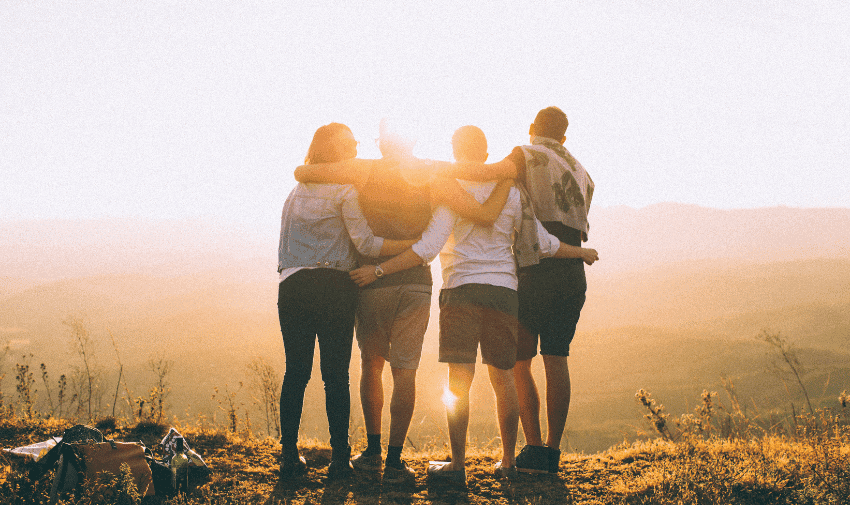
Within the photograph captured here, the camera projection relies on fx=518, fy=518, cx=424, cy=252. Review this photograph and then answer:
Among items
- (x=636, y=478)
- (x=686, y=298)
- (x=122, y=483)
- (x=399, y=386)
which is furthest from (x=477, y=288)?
(x=686, y=298)

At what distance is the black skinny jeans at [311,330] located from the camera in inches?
129

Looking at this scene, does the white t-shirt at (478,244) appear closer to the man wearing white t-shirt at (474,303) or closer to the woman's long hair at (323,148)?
the man wearing white t-shirt at (474,303)

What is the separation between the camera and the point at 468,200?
341 cm

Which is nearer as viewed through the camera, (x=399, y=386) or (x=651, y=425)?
(x=399, y=386)

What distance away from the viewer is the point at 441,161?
3520 millimetres

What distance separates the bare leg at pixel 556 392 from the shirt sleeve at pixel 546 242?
73 cm

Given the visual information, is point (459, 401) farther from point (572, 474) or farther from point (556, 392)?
point (572, 474)

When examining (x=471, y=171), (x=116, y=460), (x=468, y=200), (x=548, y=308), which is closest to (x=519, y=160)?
(x=471, y=171)

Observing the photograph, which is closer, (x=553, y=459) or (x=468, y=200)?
(x=468, y=200)

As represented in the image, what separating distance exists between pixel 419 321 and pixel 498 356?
563 millimetres

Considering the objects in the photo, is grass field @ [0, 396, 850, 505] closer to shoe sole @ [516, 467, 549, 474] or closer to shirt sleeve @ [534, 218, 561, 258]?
shoe sole @ [516, 467, 549, 474]

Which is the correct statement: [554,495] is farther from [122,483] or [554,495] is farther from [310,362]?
[122,483]

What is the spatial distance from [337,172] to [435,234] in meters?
0.76

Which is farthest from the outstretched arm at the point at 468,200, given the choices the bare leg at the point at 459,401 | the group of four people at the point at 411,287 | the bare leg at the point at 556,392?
the bare leg at the point at 556,392
